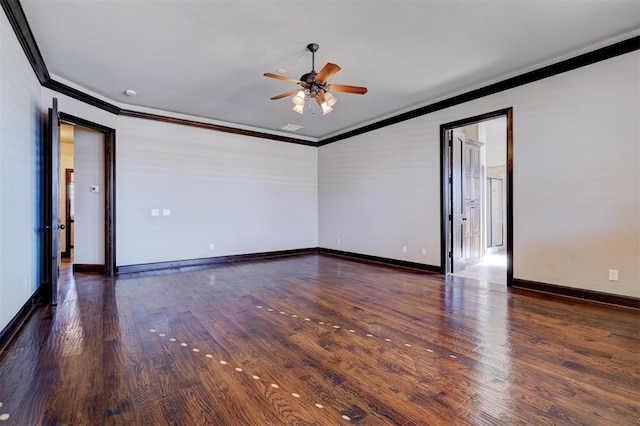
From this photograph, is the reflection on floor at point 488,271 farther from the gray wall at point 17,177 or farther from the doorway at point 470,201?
the gray wall at point 17,177

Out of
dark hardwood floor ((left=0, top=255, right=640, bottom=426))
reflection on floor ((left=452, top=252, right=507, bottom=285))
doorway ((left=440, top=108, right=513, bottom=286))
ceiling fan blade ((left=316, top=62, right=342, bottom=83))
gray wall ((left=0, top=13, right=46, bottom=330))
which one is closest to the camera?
dark hardwood floor ((left=0, top=255, right=640, bottom=426))

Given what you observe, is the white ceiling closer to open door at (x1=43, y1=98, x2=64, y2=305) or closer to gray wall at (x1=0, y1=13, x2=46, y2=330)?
gray wall at (x1=0, y1=13, x2=46, y2=330)

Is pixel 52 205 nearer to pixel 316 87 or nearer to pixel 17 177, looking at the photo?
pixel 17 177

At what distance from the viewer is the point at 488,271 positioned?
543 cm

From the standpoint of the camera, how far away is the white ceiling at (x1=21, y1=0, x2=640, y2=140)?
280 centimetres

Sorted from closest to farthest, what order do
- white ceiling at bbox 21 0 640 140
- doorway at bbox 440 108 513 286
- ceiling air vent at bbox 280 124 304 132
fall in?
1. white ceiling at bbox 21 0 640 140
2. doorway at bbox 440 108 513 286
3. ceiling air vent at bbox 280 124 304 132

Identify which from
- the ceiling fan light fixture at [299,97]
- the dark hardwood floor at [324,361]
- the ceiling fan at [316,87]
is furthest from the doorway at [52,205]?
the ceiling fan light fixture at [299,97]

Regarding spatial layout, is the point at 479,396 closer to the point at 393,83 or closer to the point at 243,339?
the point at 243,339

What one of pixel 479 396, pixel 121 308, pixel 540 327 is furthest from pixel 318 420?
pixel 121 308

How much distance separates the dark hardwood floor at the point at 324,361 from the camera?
1.68 metres

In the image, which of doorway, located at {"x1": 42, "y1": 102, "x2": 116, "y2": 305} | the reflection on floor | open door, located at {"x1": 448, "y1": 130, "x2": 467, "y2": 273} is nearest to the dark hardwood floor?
doorway, located at {"x1": 42, "y1": 102, "x2": 116, "y2": 305}

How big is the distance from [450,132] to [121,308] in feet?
17.9

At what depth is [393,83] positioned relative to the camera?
453 cm

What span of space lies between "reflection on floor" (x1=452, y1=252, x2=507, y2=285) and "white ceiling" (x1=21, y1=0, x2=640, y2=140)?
3024 mm
